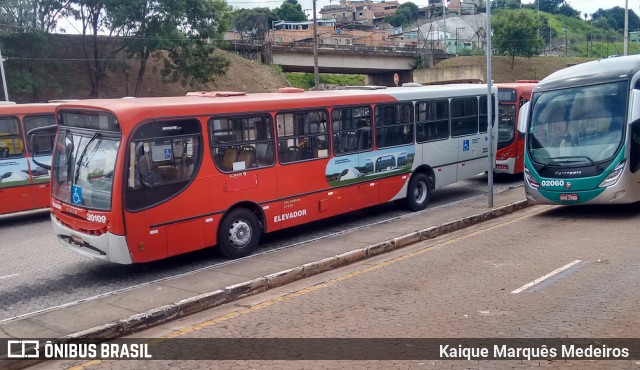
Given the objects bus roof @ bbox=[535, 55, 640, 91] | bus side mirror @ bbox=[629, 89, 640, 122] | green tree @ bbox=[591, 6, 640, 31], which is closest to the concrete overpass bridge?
bus roof @ bbox=[535, 55, 640, 91]

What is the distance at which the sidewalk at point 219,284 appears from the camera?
7445 millimetres

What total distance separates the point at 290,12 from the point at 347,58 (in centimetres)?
7265

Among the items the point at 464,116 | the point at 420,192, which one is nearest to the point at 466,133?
the point at 464,116

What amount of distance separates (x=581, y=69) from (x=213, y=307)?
9706 millimetres

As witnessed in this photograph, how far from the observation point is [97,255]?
31.2 feet

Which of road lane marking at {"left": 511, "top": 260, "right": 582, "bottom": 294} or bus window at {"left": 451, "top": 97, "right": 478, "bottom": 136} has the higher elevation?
bus window at {"left": 451, "top": 97, "right": 478, "bottom": 136}

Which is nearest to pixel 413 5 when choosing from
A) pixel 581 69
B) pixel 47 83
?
pixel 47 83

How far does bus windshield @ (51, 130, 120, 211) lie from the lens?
936cm

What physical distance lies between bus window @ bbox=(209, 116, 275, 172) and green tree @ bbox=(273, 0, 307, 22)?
114507mm

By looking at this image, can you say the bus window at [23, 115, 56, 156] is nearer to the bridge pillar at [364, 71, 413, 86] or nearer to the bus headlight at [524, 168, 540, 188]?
the bus headlight at [524, 168, 540, 188]

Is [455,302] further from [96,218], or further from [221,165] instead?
[96,218]

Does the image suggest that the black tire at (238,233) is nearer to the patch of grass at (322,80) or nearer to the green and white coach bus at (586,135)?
the green and white coach bus at (586,135)

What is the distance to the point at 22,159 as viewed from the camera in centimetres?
1525

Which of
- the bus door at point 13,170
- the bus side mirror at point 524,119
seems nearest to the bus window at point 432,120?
the bus side mirror at point 524,119
